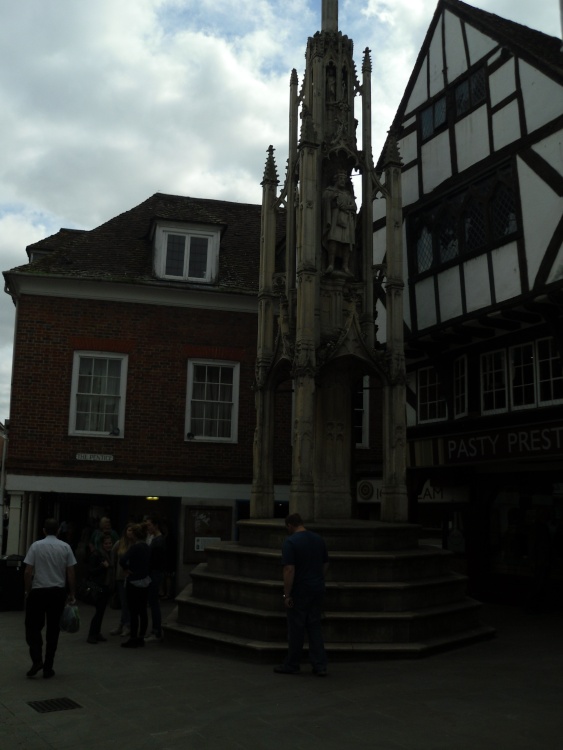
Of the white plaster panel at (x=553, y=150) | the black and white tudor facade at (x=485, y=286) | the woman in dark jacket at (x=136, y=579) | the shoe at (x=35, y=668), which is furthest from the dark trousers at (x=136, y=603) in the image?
the white plaster panel at (x=553, y=150)

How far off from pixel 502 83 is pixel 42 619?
12.3 metres

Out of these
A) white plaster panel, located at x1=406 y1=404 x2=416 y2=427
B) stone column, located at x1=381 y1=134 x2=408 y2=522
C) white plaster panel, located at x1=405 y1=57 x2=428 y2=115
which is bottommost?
stone column, located at x1=381 y1=134 x2=408 y2=522

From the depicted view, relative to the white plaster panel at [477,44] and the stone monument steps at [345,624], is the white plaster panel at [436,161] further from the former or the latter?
the stone monument steps at [345,624]

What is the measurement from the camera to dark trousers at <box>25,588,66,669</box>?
25.9ft

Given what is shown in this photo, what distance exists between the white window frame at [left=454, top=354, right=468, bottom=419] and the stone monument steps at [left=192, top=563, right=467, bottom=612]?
19.3 ft

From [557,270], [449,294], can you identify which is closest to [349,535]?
[557,270]

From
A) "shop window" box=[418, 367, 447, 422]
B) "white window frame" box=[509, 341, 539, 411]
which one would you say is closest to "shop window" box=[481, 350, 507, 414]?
"white window frame" box=[509, 341, 539, 411]

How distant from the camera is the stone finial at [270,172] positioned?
1302cm

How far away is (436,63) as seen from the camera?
53.7ft

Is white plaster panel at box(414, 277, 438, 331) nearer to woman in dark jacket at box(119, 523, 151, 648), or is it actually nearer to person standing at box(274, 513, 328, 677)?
woman in dark jacket at box(119, 523, 151, 648)

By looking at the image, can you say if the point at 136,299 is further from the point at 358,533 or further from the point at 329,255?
the point at 358,533

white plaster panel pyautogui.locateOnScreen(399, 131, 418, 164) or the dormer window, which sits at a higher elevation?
white plaster panel pyautogui.locateOnScreen(399, 131, 418, 164)

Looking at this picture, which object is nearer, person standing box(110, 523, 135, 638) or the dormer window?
person standing box(110, 523, 135, 638)

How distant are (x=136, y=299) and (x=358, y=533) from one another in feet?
27.3
